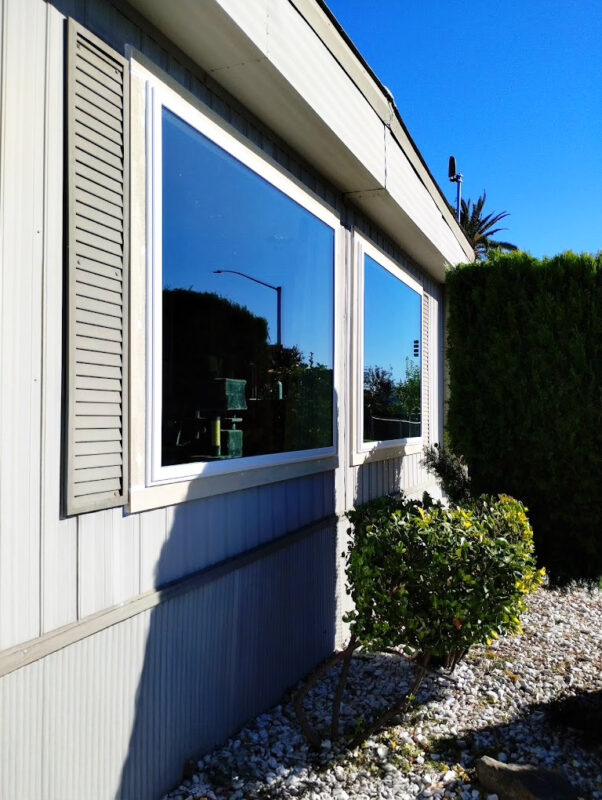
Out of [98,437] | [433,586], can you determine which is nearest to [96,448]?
[98,437]

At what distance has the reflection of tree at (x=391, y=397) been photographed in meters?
4.79

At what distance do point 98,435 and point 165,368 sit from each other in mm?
451

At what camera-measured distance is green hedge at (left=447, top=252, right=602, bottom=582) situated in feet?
14.6

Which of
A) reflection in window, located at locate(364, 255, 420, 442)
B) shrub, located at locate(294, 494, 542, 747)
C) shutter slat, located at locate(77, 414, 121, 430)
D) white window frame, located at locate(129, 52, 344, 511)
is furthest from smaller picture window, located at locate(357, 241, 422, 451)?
shutter slat, located at locate(77, 414, 121, 430)

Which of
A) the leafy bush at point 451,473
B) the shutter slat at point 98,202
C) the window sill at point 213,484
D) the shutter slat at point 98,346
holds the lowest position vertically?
the leafy bush at point 451,473

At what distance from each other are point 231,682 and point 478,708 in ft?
4.63

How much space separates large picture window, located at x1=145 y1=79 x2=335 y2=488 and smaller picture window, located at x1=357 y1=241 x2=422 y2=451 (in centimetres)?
72

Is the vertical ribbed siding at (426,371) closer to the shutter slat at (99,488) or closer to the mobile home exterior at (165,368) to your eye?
the mobile home exterior at (165,368)

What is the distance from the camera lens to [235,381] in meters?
3.02

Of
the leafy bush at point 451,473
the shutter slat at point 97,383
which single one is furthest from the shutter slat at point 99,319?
the leafy bush at point 451,473

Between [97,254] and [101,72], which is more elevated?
[101,72]

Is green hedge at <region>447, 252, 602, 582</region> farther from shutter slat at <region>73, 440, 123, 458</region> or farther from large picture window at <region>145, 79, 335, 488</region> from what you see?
shutter slat at <region>73, 440, 123, 458</region>

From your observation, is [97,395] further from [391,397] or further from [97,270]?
[391,397]

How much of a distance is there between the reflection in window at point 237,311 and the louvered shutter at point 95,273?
0.26m
